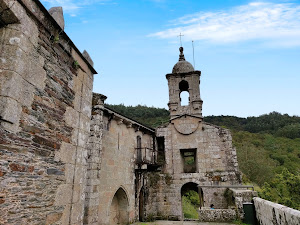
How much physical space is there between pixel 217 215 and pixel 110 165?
4.68 meters

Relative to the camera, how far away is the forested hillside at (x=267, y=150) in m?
13.0

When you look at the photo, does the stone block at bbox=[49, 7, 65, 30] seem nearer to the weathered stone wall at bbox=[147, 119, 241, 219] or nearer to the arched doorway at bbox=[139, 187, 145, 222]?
the arched doorway at bbox=[139, 187, 145, 222]

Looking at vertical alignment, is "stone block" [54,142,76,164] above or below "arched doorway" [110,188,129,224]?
above

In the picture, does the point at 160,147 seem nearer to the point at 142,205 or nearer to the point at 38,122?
the point at 142,205

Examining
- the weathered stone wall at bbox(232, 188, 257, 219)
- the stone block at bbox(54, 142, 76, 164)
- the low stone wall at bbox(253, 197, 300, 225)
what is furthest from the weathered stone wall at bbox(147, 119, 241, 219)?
the stone block at bbox(54, 142, 76, 164)

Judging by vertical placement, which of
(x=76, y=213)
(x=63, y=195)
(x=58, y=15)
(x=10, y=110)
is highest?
(x=58, y=15)

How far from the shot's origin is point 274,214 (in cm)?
477

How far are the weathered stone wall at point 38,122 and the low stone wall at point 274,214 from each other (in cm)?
396

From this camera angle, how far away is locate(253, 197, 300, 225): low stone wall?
12.5 ft

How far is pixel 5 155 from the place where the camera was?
8.28 ft

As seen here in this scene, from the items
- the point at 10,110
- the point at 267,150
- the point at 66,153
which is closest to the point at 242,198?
the point at 66,153

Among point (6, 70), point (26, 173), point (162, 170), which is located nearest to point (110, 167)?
point (162, 170)

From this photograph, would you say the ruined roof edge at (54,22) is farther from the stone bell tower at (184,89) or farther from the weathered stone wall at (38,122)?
the stone bell tower at (184,89)

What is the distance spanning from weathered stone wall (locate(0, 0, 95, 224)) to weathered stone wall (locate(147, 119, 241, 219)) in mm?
8177
